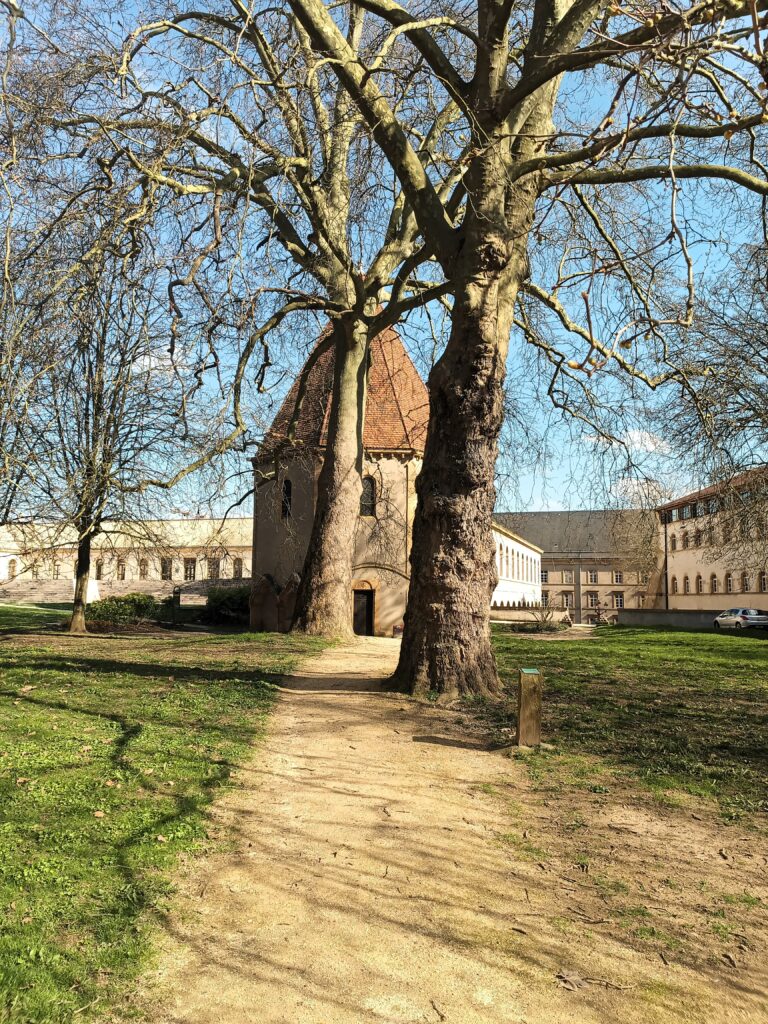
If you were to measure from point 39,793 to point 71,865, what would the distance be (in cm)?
130

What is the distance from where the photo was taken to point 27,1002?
124 inches

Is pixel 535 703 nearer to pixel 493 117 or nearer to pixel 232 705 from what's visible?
pixel 232 705

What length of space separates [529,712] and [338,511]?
416 inches

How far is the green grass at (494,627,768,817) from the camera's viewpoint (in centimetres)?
664

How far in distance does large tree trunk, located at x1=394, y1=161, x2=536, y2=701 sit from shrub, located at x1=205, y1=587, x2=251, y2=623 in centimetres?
2627

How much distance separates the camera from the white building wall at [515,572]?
5616 cm

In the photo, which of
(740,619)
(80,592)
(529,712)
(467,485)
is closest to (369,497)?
(80,592)

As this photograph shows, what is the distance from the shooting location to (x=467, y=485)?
9.86 meters

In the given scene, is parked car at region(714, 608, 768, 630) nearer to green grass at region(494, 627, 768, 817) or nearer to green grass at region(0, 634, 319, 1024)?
green grass at region(494, 627, 768, 817)

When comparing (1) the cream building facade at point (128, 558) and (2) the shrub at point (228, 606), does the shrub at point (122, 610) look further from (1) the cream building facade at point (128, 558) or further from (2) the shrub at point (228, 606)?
(2) the shrub at point (228, 606)

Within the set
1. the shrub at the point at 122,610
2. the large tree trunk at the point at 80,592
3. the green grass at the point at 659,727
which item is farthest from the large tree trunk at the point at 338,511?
the shrub at the point at 122,610

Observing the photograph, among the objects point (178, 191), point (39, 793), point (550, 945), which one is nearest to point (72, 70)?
point (178, 191)

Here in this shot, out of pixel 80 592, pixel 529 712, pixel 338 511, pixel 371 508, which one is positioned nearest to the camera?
pixel 529 712

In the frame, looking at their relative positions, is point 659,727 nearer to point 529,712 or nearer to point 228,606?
point 529,712
